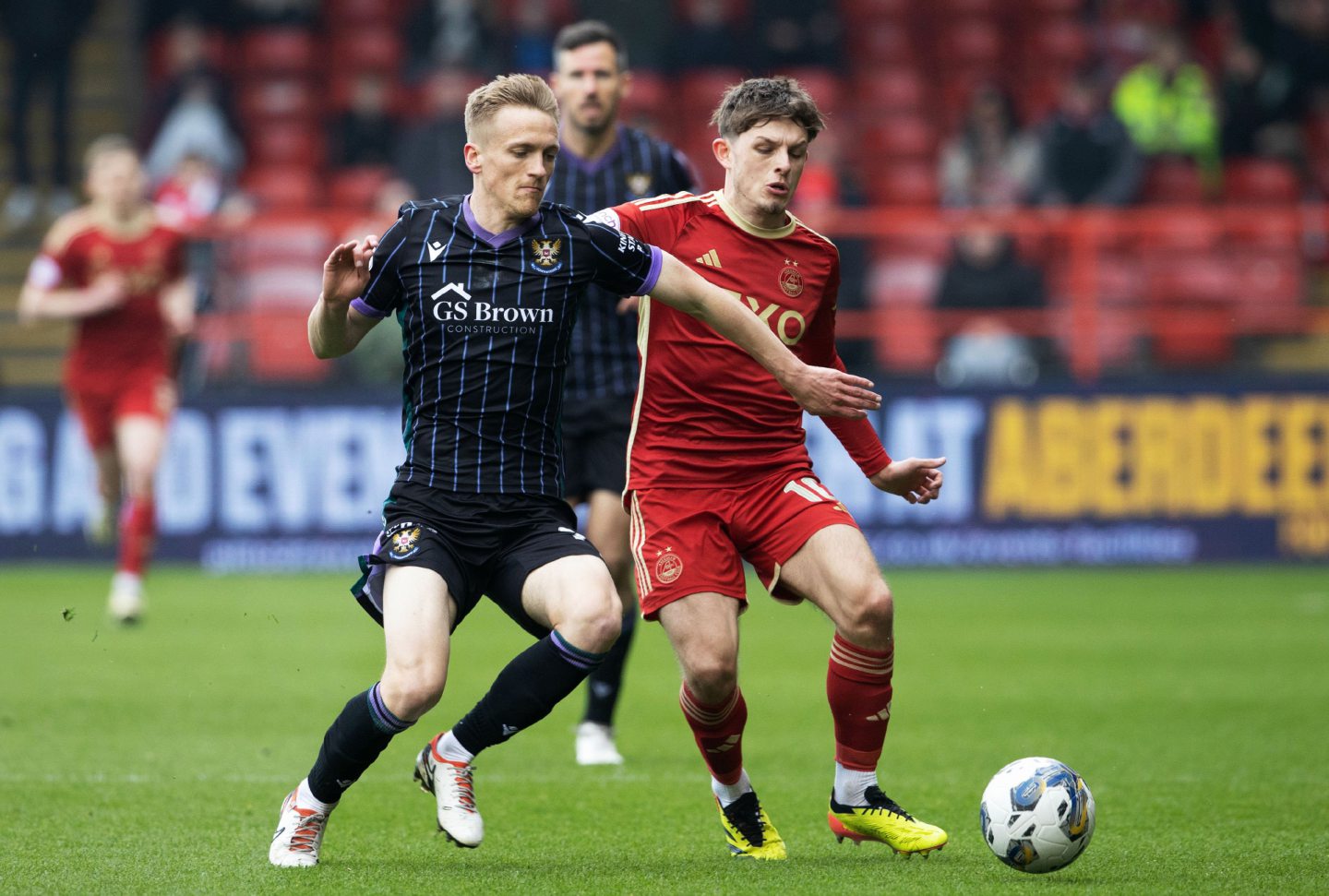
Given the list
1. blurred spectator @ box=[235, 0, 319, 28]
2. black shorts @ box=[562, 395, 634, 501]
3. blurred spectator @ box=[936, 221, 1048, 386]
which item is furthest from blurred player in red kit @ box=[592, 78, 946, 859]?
blurred spectator @ box=[235, 0, 319, 28]

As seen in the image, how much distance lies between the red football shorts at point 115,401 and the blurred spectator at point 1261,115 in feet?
33.6

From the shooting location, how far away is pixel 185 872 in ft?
16.0

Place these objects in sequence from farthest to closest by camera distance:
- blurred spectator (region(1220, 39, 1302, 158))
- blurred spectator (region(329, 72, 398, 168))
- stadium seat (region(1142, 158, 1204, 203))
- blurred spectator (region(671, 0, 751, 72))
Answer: blurred spectator (region(671, 0, 751, 72)) < blurred spectator (region(1220, 39, 1302, 158)) < stadium seat (region(1142, 158, 1204, 203)) < blurred spectator (region(329, 72, 398, 168))

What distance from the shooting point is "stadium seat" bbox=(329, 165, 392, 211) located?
653 inches

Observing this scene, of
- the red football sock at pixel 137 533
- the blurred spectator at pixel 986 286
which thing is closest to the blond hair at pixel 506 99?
the red football sock at pixel 137 533

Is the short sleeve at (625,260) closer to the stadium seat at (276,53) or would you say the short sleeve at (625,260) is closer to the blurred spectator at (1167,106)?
the blurred spectator at (1167,106)

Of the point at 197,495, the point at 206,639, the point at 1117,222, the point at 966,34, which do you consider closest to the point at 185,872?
the point at 206,639

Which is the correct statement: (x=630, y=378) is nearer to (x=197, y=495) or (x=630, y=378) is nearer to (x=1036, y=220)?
(x=197, y=495)

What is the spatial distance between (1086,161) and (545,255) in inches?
455

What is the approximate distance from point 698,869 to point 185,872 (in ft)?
4.38

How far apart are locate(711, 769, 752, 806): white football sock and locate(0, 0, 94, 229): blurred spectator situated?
1329cm

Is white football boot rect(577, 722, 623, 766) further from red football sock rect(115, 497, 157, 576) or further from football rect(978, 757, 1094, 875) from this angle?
red football sock rect(115, 497, 157, 576)

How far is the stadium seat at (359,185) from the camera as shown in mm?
16578

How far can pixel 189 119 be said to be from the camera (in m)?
16.3
